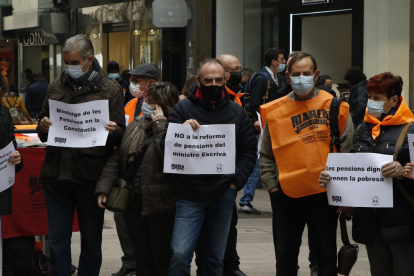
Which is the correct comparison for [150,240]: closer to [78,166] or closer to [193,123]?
[78,166]

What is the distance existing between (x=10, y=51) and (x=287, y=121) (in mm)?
26531

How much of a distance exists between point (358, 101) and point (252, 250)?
4.19m

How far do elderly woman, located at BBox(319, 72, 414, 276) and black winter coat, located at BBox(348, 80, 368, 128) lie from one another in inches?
255

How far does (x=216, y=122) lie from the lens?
545cm

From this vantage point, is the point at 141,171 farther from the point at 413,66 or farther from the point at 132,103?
the point at 413,66

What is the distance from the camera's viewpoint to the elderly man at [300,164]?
5.41 m

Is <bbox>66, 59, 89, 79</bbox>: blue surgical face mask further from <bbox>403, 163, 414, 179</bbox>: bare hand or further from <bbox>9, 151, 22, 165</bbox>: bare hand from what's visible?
<bbox>403, 163, 414, 179</bbox>: bare hand

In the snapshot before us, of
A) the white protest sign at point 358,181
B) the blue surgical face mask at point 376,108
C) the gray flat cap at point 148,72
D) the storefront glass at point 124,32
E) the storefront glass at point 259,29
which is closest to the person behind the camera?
the white protest sign at point 358,181


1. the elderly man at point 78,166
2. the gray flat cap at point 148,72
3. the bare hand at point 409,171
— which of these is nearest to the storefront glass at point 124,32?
the gray flat cap at point 148,72

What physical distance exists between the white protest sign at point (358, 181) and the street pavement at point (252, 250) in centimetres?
233

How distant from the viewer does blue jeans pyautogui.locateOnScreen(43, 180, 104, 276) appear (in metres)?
5.86

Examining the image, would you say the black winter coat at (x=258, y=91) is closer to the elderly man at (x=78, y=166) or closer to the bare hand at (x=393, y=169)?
the elderly man at (x=78, y=166)

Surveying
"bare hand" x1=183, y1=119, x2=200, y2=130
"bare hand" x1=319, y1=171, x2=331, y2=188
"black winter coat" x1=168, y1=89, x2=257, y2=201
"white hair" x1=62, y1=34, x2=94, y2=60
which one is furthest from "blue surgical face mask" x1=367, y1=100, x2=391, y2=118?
"white hair" x1=62, y1=34, x2=94, y2=60

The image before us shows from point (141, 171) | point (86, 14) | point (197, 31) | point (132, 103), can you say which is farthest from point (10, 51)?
point (141, 171)
